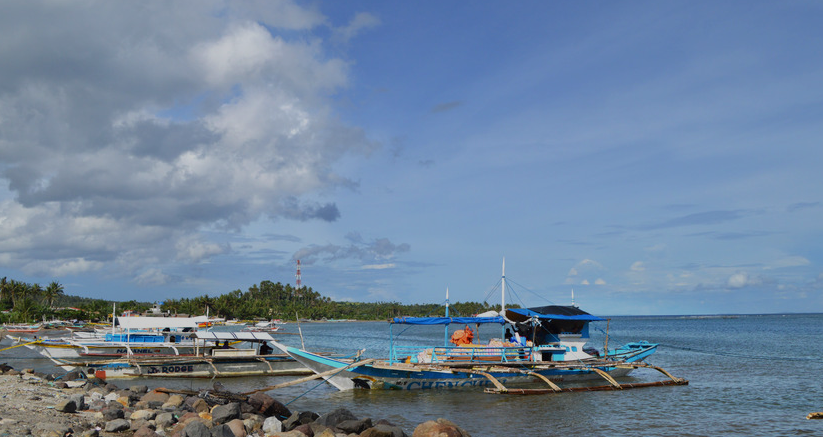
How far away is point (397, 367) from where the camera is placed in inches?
970

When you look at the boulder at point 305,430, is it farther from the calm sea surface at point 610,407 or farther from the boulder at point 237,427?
the calm sea surface at point 610,407

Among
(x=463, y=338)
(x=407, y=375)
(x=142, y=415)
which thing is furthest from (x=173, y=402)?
(x=463, y=338)

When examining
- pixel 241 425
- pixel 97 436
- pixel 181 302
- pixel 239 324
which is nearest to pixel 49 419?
pixel 97 436

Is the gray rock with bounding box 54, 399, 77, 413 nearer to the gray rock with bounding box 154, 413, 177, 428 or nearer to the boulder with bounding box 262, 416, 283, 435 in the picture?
the gray rock with bounding box 154, 413, 177, 428

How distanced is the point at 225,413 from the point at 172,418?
1429 millimetres

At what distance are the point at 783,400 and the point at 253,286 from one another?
552 ft

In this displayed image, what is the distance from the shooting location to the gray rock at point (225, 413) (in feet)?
51.5

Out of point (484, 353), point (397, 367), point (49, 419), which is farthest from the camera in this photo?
point (484, 353)

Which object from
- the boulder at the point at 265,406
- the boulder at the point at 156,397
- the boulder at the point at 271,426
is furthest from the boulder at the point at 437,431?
the boulder at the point at 156,397

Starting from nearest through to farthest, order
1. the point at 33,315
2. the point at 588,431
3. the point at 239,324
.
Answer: the point at 588,431 < the point at 33,315 < the point at 239,324

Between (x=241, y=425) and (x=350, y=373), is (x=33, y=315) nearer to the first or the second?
(x=350, y=373)

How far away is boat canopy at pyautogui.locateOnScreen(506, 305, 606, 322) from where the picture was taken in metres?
28.8

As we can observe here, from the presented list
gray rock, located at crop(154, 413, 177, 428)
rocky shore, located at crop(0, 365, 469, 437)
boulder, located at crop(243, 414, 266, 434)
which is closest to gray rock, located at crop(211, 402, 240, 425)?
rocky shore, located at crop(0, 365, 469, 437)

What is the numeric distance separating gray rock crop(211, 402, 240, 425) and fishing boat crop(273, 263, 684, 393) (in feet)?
21.3
